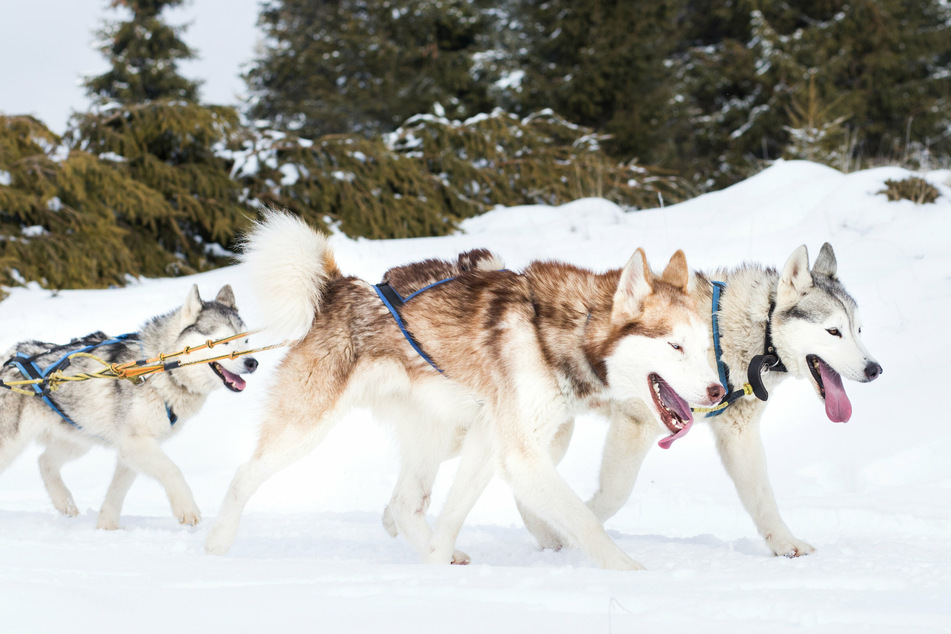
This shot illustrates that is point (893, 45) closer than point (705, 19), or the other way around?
point (893, 45)

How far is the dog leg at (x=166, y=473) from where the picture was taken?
4184 millimetres

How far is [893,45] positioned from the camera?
19219mm

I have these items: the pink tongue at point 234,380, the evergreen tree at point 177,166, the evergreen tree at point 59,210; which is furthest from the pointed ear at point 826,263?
the evergreen tree at point 59,210

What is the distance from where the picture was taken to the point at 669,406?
3055 millimetres

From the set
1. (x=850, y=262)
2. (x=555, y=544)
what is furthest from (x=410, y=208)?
(x=555, y=544)

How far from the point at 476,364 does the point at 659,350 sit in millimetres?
776

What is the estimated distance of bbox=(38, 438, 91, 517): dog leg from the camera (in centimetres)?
467

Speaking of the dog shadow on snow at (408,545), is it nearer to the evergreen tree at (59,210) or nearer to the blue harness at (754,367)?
the blue harness at (754,367)

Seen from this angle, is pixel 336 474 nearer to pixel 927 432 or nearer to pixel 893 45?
pixel 927 432

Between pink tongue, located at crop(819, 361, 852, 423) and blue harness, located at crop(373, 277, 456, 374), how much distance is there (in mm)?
1643

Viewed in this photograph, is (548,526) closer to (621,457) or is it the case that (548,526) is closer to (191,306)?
(621,457)

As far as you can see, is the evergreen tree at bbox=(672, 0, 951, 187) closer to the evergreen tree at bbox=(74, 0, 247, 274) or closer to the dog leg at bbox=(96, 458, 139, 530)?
the evergreen tree at bbox=(74, 0, 247, 274)

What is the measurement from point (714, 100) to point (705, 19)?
237cm

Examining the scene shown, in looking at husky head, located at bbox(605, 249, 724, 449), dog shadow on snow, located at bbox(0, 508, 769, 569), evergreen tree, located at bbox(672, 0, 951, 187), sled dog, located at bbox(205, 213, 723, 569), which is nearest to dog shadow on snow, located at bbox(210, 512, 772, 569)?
dog shadow on snow, located at bbox(0, 508, 769, 569)
